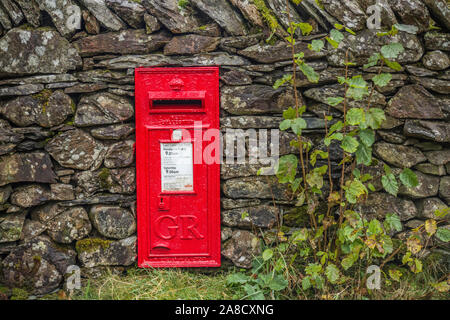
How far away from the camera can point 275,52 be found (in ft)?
8.21

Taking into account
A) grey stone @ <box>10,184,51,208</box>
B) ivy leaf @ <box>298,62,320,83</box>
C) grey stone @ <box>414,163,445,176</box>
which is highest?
ivy leaf @ <box>298,62,320,83</box>

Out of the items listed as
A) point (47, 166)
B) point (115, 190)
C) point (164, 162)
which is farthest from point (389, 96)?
point (47, 166)

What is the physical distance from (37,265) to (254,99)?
205 centimetres

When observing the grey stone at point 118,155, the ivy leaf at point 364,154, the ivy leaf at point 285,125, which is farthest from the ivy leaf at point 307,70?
the grey stone at point 118,155

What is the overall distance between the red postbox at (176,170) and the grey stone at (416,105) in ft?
4.43

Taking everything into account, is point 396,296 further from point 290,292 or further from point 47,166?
point 47,166

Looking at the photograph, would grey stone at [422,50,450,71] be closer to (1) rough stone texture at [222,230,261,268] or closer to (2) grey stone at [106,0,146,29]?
(1) rough stone texture at [222,230,261,268]

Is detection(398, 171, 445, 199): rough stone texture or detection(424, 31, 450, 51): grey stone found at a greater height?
detection(424, 31, 450, 51): grey stone

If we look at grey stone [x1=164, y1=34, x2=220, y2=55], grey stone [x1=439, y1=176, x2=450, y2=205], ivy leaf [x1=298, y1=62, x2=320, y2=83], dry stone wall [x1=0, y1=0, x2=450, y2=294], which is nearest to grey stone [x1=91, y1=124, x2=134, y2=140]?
dry stone wall [x1=0, y1=0, x2=450, y2=294]

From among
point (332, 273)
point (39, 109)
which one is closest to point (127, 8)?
point (39, 109)

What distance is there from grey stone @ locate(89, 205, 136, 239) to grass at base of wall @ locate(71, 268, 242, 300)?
0.99 ft

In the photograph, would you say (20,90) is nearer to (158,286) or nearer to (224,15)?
(224,15)

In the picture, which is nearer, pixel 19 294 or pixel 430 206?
pixel 19 294

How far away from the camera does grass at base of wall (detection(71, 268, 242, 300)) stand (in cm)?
232
